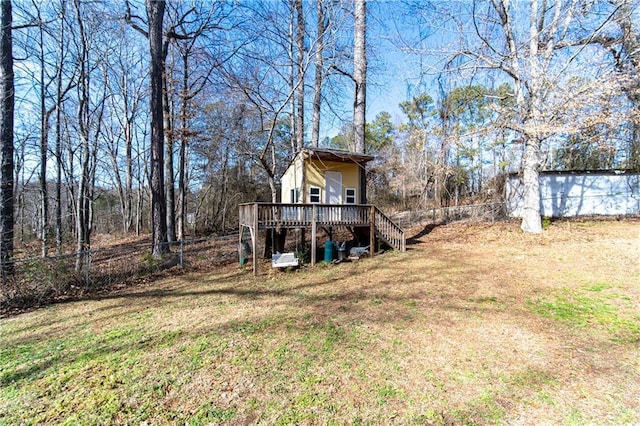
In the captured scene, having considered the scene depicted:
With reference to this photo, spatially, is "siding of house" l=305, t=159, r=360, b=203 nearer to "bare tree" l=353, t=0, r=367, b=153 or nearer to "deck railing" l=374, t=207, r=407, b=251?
"bare tree" l=353, t=0, r=367, b=153

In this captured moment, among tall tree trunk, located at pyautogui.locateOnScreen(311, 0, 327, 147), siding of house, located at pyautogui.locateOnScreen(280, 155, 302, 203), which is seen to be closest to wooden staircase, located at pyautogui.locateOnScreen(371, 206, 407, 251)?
siding of house, located at pyautogui.locateOnScreen(280, 155, 302, 203)

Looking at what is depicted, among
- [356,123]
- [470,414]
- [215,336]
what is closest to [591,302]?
[470,414]

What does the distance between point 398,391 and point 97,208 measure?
28.7m

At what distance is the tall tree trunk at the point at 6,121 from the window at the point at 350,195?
1001cm

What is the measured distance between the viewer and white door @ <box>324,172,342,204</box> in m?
11.3

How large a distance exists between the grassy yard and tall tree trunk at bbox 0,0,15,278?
9.68 ft

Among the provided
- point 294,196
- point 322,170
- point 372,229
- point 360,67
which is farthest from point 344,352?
point 360,67

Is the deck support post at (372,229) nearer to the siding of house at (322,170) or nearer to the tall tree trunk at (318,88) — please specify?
the siding of house at (322,170)

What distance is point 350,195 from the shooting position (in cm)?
1168

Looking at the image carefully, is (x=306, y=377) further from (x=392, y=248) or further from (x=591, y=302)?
(x=392, y=248)

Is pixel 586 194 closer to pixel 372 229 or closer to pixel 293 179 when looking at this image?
pixel 372 229

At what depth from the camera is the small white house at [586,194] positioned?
48.7 feet

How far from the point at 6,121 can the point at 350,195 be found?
10.5 meters

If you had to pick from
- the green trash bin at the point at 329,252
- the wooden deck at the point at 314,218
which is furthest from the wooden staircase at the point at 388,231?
the green trash bin at the point at 329,252
